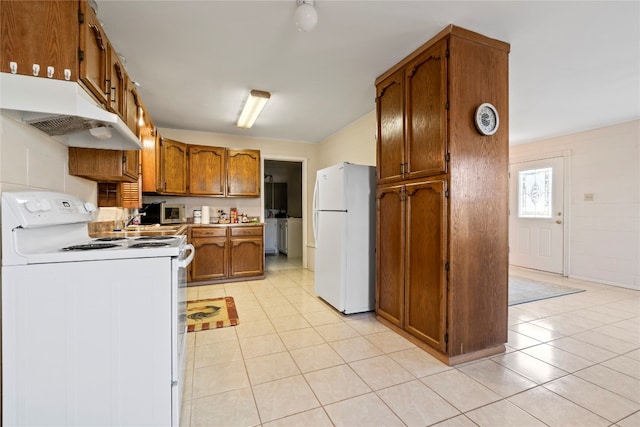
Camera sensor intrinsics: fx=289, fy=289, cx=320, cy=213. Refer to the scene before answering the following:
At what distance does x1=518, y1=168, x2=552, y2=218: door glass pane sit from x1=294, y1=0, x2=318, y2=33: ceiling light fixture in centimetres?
517

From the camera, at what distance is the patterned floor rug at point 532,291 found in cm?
366

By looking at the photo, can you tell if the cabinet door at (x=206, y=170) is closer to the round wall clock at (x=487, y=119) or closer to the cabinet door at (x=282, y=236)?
the cabinet door at (x=282, y=236)

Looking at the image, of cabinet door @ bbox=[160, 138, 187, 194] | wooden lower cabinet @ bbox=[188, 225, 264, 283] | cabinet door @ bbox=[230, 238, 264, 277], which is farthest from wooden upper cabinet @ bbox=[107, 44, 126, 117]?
cabinet door @ bbox=[230, 238, 264, 277]

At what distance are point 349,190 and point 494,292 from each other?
1577 millimetres

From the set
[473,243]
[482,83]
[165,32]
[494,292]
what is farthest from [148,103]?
[494,292]

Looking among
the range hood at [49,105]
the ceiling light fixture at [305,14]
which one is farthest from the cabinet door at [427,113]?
the range hood at [49,105]

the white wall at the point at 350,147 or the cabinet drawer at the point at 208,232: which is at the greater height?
the white wall at the point at 350,147

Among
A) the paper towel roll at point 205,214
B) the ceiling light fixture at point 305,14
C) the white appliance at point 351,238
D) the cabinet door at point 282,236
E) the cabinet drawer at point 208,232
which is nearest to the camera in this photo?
the ceiling light fixture at point 305,14

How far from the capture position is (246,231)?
459 cm

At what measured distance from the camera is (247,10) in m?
1.92

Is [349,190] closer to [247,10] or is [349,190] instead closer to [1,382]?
[247,10]

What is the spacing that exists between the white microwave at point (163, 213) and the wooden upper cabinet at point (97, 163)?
7.02 feet

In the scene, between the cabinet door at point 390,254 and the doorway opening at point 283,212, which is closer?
the cabinet door at point 390,254

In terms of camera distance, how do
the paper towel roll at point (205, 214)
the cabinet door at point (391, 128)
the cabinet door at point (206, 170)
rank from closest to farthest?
1. the cabinet door at point (391, 128)
2. the cabinet door at point (206, 170)
3. the paper towel roll at point (205, 214)
